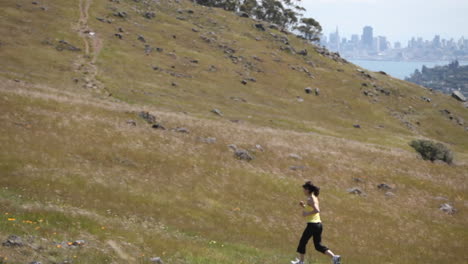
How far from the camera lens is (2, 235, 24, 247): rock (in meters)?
14.7

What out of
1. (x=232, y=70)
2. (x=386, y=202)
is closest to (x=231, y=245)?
(x=386, y=202)

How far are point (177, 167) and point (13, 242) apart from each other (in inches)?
919

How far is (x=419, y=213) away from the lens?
133 ft

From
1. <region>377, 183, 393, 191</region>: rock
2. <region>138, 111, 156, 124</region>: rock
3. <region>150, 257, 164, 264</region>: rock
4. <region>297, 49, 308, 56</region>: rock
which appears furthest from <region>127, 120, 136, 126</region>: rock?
<region>297, 49, 308, 56</region>: rock

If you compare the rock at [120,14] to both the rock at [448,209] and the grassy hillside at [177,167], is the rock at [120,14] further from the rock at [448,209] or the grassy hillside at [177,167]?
the rock at [448,209]

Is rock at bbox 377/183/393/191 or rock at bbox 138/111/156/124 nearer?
rock at bbox 377/183/393/191

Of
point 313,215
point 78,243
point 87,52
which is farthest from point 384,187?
point 87,52

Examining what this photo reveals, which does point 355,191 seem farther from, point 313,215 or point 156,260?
point 156,260

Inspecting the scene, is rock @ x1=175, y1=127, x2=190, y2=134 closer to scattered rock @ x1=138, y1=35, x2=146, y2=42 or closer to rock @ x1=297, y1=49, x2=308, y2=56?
scattered rock @ x1=138, y1=35, x2=146, y2=42

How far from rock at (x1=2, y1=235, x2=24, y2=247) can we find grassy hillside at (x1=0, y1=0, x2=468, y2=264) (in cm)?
29

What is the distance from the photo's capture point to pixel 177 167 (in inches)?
1496

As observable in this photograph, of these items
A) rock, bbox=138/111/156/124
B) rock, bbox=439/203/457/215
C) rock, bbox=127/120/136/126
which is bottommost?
rock, bbox=439/203/457/215

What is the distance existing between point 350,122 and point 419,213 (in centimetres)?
5717

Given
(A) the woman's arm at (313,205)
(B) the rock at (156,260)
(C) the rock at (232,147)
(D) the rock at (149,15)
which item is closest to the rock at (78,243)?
(B) the rock at (156,260)
